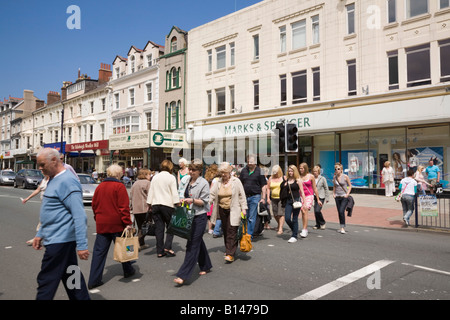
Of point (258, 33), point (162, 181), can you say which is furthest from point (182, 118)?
point (162, 181)

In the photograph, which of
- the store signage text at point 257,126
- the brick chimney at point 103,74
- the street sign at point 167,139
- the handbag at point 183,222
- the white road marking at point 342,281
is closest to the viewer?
the white road marking at point 342,281

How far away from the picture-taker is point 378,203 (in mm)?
14711

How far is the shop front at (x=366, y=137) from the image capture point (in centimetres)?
1591

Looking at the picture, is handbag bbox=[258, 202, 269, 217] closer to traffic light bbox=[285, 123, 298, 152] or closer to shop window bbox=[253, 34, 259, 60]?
traffic light bbox=[285, 123, 298, 152]

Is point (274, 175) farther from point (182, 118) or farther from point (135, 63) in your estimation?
point (135, 63)

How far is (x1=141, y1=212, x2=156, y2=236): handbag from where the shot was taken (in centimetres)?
657

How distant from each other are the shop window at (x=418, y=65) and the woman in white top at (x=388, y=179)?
14.0 ft

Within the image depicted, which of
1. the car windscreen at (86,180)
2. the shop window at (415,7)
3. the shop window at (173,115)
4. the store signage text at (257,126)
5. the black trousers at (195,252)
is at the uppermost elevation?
the shop window at (415,7)

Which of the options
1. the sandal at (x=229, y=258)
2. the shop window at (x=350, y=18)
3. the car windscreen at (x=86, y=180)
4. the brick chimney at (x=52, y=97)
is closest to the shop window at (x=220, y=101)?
the shop window at (x=350, y=18)

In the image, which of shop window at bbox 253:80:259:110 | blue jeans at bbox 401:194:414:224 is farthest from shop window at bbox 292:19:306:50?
blue jeans at bbox 401:194:414:224

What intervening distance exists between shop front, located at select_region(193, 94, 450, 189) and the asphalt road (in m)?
9.65

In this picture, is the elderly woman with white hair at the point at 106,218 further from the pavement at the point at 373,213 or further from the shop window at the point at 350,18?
the shop window at the point at 350,18

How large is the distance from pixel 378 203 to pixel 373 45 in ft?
27.7

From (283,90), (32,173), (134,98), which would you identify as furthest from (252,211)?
(134,98)
